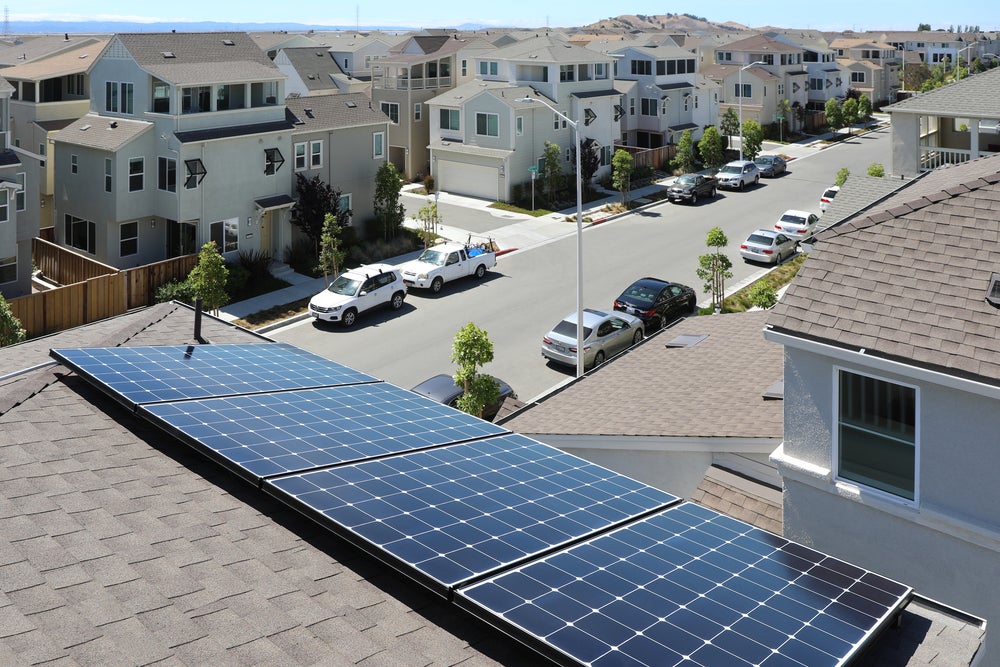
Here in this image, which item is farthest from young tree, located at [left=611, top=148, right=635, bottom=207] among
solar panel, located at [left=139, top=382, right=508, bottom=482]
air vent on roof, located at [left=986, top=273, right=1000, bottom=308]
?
air vent on roof, located at [left=986, top=273, right=1000, bottom=308]

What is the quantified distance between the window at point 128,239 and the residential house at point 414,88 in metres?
23.2

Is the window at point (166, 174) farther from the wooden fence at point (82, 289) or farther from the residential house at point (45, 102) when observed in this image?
A: the residential house at point (45, 102)

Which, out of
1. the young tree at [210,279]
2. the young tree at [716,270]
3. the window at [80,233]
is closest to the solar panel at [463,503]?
the young tree at [210,279]

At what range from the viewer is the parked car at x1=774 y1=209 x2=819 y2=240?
4925cm

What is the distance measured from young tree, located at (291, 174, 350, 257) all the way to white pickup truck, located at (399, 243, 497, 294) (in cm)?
457

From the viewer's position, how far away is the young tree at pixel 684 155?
225 ft

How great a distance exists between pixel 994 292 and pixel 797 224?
39596 millimetres

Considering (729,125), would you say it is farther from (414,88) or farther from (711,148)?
(414,88)

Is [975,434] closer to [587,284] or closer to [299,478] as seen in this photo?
[299,478]

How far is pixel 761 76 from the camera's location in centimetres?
8744

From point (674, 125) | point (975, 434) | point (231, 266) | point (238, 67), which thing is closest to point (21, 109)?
point (238, 67)

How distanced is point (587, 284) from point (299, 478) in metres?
34.0

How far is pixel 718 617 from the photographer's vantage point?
814 centimetres

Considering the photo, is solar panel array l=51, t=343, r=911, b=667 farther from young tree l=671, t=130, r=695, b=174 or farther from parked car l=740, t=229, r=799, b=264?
young tree l=671, t=130, r=695, b=174
